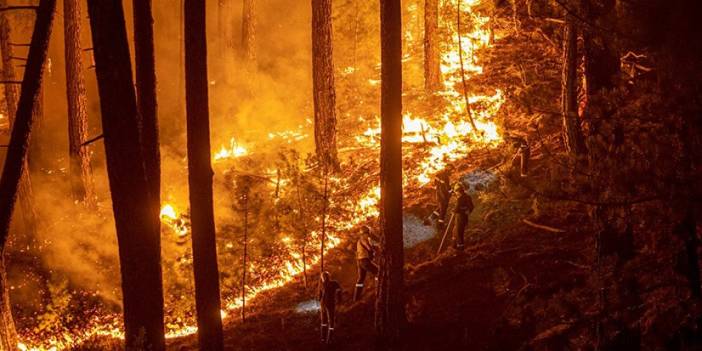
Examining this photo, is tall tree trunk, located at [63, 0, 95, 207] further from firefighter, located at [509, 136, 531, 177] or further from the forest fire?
firefighter, located at [509, 136, 531, 177]

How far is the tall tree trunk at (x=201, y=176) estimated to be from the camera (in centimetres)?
995

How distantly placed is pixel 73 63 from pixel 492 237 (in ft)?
46.7

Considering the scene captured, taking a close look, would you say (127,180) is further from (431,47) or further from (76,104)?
(431,47)

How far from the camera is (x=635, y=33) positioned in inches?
193

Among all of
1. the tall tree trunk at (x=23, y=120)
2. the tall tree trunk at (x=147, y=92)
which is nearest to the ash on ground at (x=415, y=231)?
the tall tree trunk at (x=147, y=92)

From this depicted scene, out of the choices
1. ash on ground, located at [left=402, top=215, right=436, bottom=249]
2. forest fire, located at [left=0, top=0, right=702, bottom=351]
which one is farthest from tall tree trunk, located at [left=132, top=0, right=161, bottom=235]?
ash on ground, located at [left=402, top=215, right=436, bottom=249]

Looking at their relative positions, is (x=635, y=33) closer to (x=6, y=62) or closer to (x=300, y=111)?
(x=6, y=62)

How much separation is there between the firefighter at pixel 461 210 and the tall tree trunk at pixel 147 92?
6.75 metres

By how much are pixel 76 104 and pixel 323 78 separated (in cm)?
817

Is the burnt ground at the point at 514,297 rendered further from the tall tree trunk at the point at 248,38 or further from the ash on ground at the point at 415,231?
the tall tree trunk at the point at 248,38

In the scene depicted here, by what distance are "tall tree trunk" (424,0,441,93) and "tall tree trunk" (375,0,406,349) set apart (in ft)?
39.2

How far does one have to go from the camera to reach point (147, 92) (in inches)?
431

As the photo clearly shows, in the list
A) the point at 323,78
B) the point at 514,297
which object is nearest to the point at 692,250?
the point at 514,297

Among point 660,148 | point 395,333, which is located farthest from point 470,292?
point 660,148
